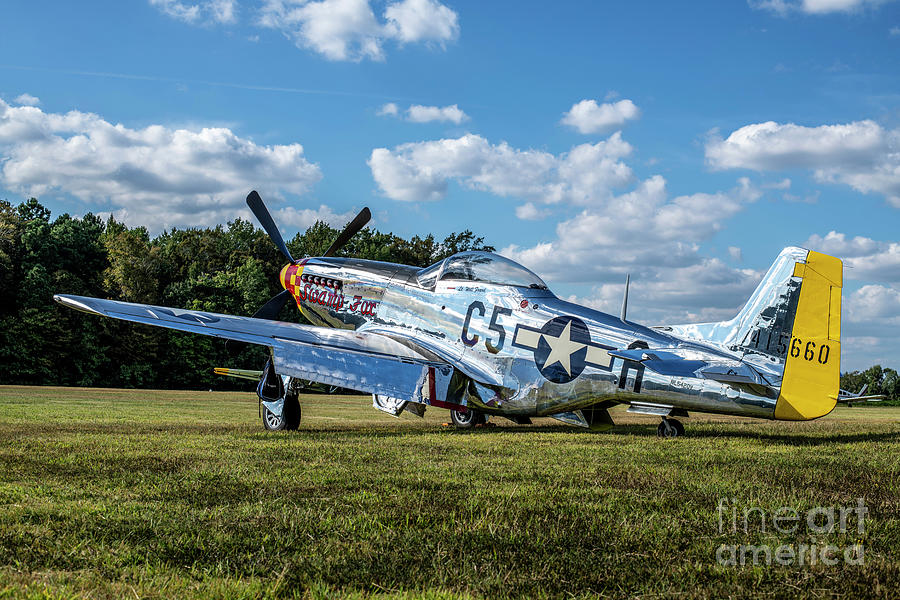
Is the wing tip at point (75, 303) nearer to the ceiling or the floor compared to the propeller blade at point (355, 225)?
nearer to the floor

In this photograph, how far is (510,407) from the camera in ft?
33.3

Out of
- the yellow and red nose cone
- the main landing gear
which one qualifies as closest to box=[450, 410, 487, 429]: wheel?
the main landing gear

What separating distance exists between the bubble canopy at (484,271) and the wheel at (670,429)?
8.43 ft

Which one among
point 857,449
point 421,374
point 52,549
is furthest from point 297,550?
point 857,449

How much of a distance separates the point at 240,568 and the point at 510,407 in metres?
7.26

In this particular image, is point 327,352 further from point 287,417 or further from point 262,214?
point 262,214

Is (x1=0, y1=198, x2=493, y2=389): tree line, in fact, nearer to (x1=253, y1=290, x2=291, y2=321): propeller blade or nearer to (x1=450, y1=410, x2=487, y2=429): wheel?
(x1=253, y1=290, x2=291, y2=321): propeller blade

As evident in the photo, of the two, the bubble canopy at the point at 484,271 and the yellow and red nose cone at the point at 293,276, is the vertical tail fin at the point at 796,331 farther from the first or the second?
the yellow and red nose cone at the point at 293,276

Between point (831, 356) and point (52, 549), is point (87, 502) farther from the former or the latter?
point (831, 356)

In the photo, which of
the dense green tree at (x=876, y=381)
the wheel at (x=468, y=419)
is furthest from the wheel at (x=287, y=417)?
the dense green tree at (x=876, y=381)

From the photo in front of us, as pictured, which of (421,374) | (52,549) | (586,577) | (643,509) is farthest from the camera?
(421,374)

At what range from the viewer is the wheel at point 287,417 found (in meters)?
10.7

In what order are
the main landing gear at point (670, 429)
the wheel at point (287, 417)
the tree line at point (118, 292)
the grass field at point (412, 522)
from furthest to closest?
the tree line at point (118, 292) → the wheel at point (287, 417) → the main landing gear at point (670, 429) → the grass field at point (412, 522)

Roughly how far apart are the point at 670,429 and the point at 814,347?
2299 millimetres
